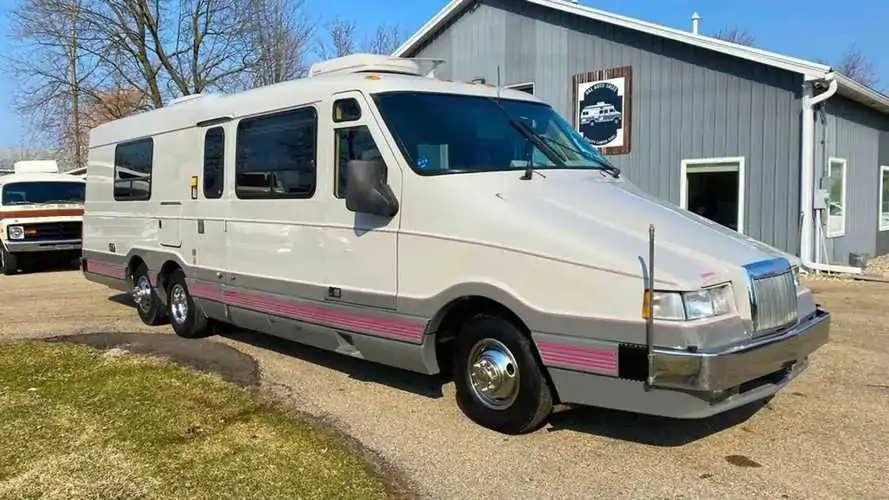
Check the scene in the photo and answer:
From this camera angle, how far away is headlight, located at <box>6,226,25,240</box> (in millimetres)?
15758

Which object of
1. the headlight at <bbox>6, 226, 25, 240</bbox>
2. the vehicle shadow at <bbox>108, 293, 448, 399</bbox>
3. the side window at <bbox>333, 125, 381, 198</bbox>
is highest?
the side window at <bbox>333, 125, 381, 198</bbox>

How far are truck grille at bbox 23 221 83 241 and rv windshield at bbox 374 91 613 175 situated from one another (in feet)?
43.4

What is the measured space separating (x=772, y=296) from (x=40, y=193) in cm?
1623

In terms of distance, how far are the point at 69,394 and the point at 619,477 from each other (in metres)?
4.26

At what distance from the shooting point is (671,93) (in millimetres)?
13555

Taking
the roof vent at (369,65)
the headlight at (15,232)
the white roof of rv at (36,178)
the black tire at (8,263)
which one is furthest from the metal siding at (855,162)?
the black tire at (8,263)

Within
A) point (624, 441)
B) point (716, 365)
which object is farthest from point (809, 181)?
point (716, 365)

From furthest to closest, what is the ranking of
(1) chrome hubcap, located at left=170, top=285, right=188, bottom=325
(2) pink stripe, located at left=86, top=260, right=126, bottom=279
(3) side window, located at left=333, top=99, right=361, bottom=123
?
(2) pink stripe, located at left=86, top=260, right=126, bottom=279, (1) chrome hubcap, located at left=170, top=285, right=188, bottom=325, (3) side window, located at left=333, top=99, right=361, bottom=123

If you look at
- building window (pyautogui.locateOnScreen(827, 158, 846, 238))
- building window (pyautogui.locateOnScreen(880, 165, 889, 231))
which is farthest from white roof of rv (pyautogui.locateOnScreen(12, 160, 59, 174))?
building window (pyautogui.locateOnScreen(880, 165, 889, 231))

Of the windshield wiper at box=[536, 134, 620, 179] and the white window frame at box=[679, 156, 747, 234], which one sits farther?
the white window frame at box=[679, 156, 747, 234]

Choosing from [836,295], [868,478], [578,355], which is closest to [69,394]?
[578,355]

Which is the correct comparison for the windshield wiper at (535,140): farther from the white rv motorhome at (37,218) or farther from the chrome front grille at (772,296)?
the white rv motorhome at (37,218)

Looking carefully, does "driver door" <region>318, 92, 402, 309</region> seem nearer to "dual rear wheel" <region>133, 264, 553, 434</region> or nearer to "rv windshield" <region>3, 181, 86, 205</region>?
"dual rear wheel" <region>133, 264, 553, 434</region>

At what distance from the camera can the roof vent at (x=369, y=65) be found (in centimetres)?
632
